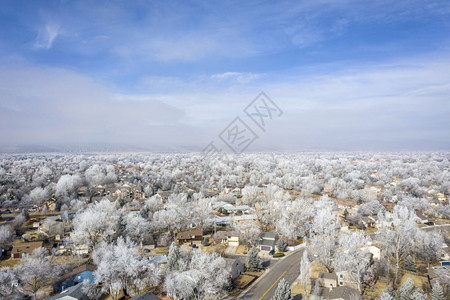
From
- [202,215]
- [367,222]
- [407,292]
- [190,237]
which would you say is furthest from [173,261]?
[367,222]

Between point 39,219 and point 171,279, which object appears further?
point 39,219

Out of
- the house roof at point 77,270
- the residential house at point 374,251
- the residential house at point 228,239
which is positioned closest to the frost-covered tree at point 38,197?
the house roof at point 77,270

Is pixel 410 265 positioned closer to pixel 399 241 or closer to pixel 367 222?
pixel 399 241

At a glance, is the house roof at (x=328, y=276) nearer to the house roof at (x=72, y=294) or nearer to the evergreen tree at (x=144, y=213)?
the house roof at (x=72, y=294)

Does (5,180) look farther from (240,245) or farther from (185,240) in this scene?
(240,245)

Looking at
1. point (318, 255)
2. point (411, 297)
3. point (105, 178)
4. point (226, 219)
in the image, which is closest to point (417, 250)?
point (318, 255)

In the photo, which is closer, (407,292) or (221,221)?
Result: (407,292)
